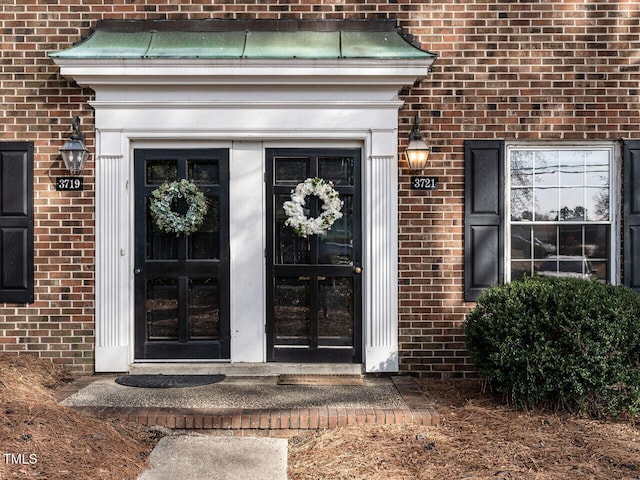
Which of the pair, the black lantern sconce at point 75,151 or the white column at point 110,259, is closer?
the black lantern sconce at point 75,151

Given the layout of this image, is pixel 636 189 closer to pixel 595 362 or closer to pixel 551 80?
pixel 551 80

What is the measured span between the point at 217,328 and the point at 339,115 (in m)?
2.48

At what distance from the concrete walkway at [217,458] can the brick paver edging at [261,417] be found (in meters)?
0.18

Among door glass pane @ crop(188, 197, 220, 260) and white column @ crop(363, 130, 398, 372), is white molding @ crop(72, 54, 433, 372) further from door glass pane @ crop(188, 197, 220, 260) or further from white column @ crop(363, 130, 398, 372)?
door glass pane @ crop(188, 197, 220, 260)

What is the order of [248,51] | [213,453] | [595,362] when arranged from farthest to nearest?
[248,51]
[595,362]
[213,453]

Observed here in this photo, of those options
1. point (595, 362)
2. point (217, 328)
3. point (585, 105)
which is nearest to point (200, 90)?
point (217, 328)

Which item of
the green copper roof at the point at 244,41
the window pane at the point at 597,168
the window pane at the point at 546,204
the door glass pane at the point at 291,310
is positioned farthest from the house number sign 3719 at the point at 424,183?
the window pane at the point at 597,168

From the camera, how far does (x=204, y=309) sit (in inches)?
241

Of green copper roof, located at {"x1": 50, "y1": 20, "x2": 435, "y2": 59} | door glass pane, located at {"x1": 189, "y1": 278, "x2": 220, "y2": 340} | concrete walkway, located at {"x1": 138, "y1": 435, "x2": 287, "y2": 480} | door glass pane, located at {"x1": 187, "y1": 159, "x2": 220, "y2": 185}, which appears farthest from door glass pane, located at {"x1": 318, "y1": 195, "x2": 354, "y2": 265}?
concrete walkway, located at {"x1": 138, "y1": 435, "x2": 287, "y2": 480}

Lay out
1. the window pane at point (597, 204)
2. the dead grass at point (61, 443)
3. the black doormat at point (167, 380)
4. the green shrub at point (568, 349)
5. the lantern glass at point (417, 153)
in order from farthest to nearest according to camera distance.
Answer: the window pane at point (597, 204), the lantern glass at point (417, 153), the black doormat at point (167, 380), the green shrub at point (568, 349), the dead grass at point (61, 443)

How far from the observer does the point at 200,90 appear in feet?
19.5

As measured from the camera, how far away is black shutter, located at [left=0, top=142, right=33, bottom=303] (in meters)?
5.97

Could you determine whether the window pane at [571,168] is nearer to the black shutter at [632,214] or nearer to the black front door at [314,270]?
the black shutter at [632,214]

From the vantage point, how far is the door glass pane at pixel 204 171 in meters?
6.11
